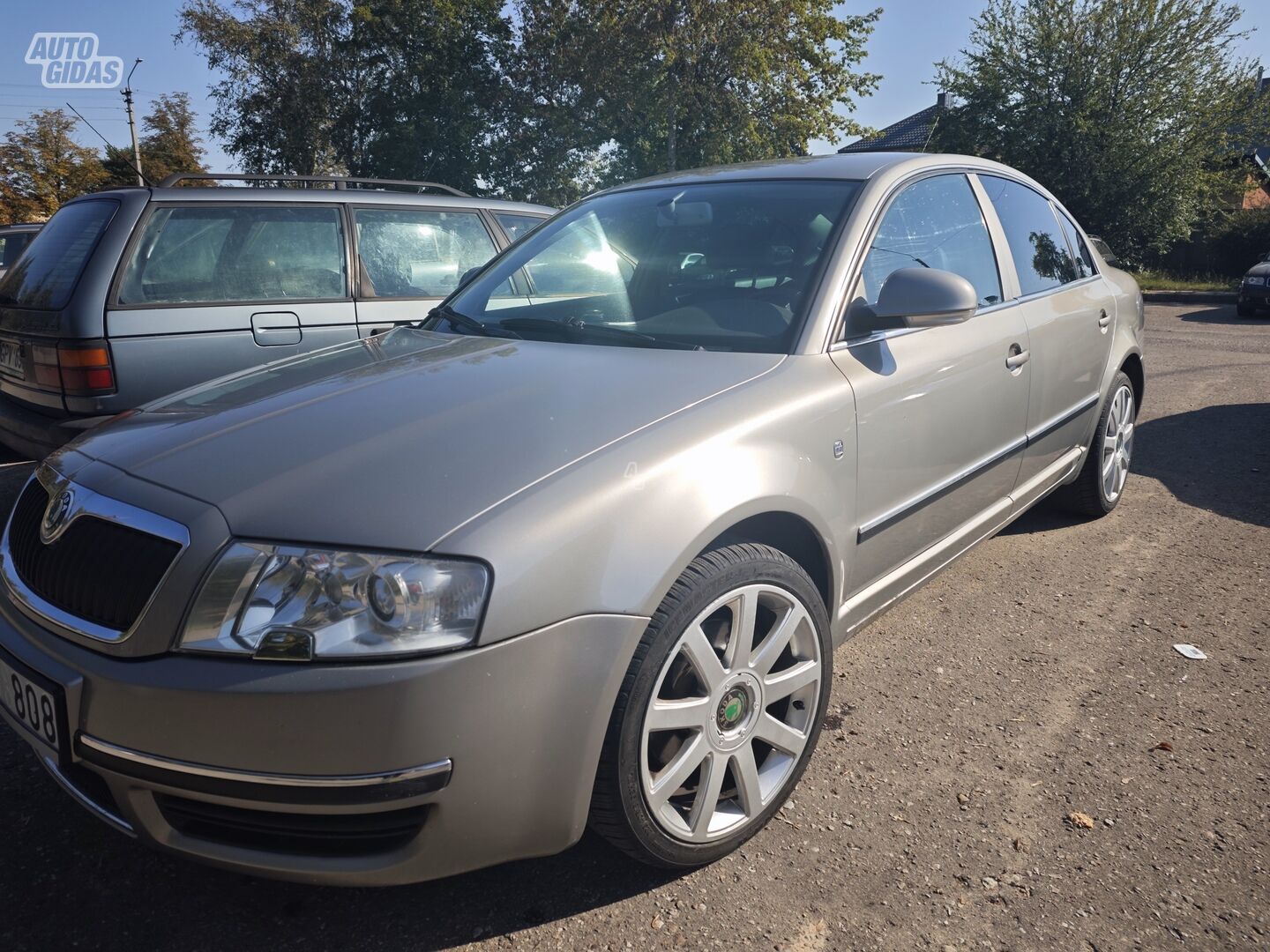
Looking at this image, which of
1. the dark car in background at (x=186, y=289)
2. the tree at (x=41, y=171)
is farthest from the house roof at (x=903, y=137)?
the dark car in background at (x=186, y=289)

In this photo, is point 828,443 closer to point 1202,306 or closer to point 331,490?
point 331,490

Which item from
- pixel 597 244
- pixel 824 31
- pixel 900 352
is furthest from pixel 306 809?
pixel 824 31

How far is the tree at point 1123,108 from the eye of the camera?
23.0 metres

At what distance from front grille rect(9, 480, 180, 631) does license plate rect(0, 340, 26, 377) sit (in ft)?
9.39

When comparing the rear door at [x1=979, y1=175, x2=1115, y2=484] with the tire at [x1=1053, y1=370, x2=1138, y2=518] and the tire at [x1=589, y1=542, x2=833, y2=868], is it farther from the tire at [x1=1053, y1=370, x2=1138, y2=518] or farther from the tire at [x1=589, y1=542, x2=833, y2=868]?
the tire at [x1=589, y1=542, x2=833, y2=868]

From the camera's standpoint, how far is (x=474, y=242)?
573 cm

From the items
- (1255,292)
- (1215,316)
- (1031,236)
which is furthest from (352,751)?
(1215,316)

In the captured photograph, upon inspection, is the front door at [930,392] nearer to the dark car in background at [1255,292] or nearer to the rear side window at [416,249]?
the rear side window at [416,249]

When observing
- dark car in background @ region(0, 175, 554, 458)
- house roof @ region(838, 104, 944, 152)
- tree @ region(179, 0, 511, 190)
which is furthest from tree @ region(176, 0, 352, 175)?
dark car in background @ region(0, 175, 554, 458)

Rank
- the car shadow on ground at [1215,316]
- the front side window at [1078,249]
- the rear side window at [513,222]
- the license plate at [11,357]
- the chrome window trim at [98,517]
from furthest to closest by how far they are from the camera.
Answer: the car shadow on ground at [1215,316] < the rear side window at [513,222] < the license plate at [11,357] < the front side window at [1078,249] < the chrome window trim at [98,517]

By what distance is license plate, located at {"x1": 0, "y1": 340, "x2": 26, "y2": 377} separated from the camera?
4.38m

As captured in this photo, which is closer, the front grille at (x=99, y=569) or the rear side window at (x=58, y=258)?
the front grille at (x=99, y=569)

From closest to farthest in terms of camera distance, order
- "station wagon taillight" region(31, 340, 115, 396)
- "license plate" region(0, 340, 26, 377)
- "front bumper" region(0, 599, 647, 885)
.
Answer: "front bumper" region(0, 599, 647, 885), "station wagon taillight" region(31, 340, 115, 396), "license plate" region(0, 340, 26, 377)

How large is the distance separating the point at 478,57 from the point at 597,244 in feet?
106
